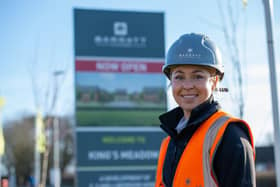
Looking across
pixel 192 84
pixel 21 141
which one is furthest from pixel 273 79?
pixel 21 141

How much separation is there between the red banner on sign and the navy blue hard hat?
650 cm

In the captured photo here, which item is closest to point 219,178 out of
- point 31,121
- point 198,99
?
point 198,99

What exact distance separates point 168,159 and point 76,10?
6773 mm

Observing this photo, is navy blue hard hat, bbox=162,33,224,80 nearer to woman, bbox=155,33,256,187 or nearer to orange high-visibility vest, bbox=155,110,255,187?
woman, bbox=155,33,256,187

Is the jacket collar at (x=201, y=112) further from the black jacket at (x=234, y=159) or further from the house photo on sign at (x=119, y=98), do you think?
the house photo on sign at (x=119, y=98)

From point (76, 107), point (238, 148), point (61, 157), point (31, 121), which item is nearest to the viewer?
point (238, 148)

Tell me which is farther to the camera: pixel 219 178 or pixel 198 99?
pixel 198 99

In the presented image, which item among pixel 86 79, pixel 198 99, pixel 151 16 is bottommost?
pixel 198 99

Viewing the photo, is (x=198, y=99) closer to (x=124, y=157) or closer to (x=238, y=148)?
(x=238, y=148)

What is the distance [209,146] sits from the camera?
2094mm

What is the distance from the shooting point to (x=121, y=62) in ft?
29.7

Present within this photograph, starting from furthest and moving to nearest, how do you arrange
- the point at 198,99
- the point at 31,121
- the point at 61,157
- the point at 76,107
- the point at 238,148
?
the point at 61,157
the point at 31,121
the point at 76,107
the point at 198,99
the point at 238,148

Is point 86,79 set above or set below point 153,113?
above

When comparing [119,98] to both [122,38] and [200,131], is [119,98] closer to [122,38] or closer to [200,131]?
[122,38]
